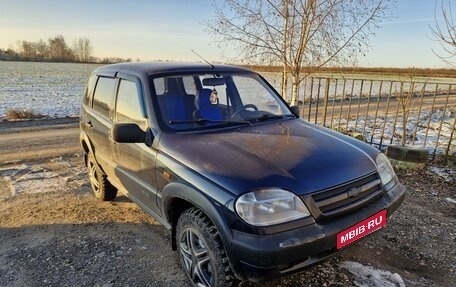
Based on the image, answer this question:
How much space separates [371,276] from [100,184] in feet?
11.0

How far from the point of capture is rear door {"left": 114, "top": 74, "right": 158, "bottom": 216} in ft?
10.3

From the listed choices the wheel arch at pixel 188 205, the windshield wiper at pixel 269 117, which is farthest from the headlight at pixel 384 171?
the wheel arch at pixel 188 205

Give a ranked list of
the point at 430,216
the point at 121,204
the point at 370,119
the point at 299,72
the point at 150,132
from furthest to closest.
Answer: the point at 370,119, the point at 299,72, the point at 121,204, the point at 430,216, the point at 150,132

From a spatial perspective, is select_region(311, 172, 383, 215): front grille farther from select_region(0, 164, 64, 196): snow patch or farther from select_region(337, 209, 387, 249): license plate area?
select_region(0, 164, 64, 196): snow patch

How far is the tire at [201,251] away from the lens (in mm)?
2393

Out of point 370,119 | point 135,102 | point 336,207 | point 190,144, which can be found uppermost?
point 135,102

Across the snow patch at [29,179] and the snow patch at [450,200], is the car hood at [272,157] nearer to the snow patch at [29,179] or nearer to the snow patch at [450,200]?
the snow patch at [450,200]

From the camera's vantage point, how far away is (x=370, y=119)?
12188 mm

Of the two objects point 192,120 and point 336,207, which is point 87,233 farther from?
point 336,207

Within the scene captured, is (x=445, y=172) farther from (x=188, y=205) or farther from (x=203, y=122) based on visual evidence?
(x=188, y=205)

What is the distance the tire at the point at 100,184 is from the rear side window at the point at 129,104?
3.74 feet

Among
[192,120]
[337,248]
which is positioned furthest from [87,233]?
[337,248]

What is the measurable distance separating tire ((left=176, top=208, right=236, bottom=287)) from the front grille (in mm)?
756

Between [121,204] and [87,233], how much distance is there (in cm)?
81
